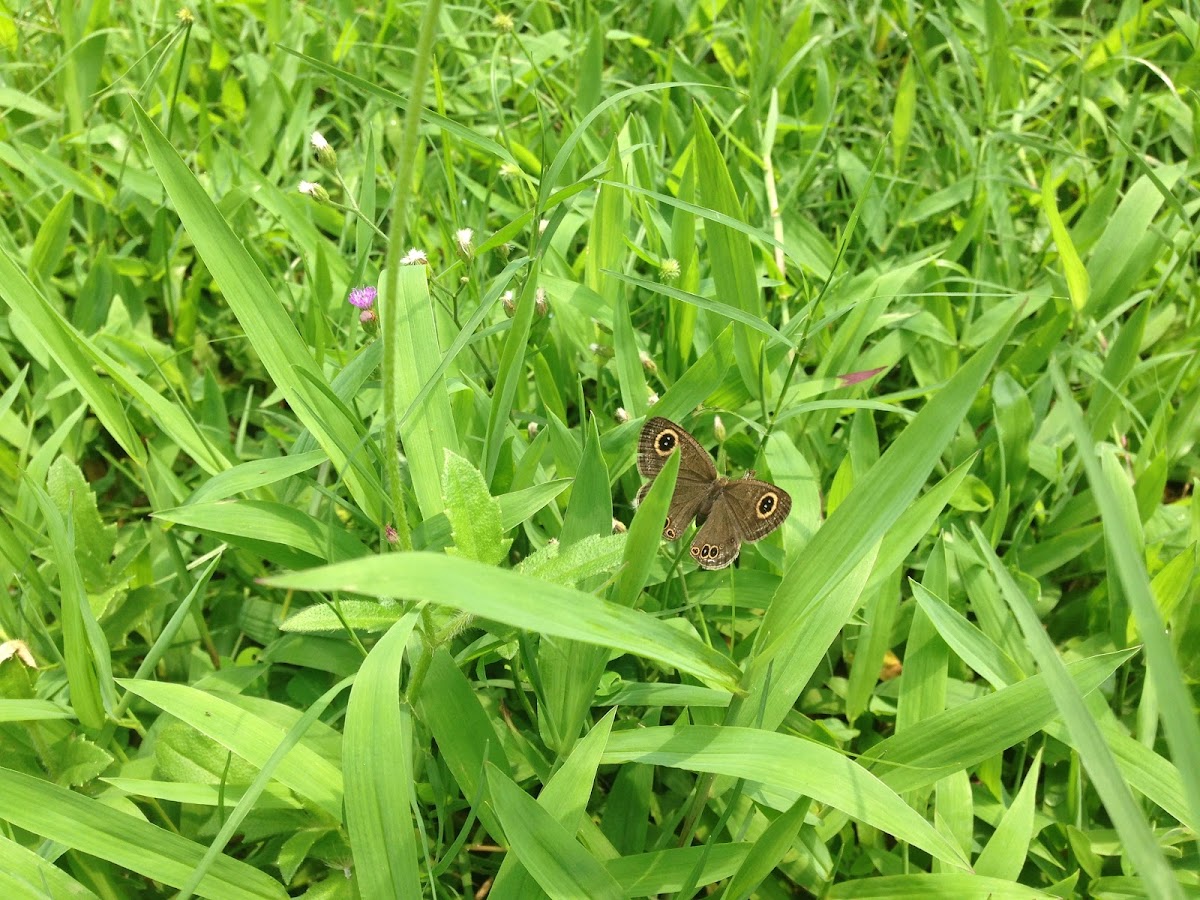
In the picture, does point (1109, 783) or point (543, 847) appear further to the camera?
point (543, 847)

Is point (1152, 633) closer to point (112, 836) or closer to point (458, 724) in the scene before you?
point (458, 724)

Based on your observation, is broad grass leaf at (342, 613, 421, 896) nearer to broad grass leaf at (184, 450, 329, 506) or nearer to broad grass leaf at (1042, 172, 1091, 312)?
broad grass leaf at (184, 450, 329, 506)

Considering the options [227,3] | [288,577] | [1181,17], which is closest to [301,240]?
[227,3]

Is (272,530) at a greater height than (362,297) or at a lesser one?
lesser

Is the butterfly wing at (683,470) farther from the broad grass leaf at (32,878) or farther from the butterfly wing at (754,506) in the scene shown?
the broad grass leaf at (32,878)

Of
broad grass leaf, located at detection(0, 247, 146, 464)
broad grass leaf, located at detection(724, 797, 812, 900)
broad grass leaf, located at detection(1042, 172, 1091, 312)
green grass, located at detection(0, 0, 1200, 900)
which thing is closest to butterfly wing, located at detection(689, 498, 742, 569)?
green grass, located at detection(0, 0, 1200, 900)

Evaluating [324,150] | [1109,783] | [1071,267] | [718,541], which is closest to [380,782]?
[718,541]

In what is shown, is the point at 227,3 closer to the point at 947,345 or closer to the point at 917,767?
the point at 947,345
